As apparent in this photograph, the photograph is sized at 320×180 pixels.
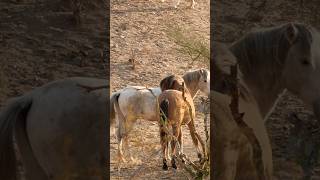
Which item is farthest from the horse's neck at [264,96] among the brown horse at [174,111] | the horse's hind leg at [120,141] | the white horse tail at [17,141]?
the horse's hind leg at [120,141]

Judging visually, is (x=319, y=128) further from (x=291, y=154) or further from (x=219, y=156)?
(x=219, y=156)

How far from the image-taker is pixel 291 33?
1.95 m

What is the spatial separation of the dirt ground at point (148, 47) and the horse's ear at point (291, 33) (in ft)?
13.4

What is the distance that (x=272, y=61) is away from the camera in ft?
6.55

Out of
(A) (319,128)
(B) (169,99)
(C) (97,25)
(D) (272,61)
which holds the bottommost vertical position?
(B) (169,99)

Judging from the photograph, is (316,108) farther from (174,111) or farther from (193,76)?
(193,76)

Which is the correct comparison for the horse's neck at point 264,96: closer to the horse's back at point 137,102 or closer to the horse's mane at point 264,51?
the horse's mane at point 264,51

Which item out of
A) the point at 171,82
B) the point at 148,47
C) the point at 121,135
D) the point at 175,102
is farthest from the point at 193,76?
the point at 148,47

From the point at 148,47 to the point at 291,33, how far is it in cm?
780

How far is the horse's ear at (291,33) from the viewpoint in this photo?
6.36ft

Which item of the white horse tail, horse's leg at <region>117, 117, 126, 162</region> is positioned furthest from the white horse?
the white horse tail

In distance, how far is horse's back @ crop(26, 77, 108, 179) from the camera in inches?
75.4

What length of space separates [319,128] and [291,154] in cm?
12

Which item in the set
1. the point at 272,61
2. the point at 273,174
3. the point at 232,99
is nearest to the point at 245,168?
the point at 273,174
